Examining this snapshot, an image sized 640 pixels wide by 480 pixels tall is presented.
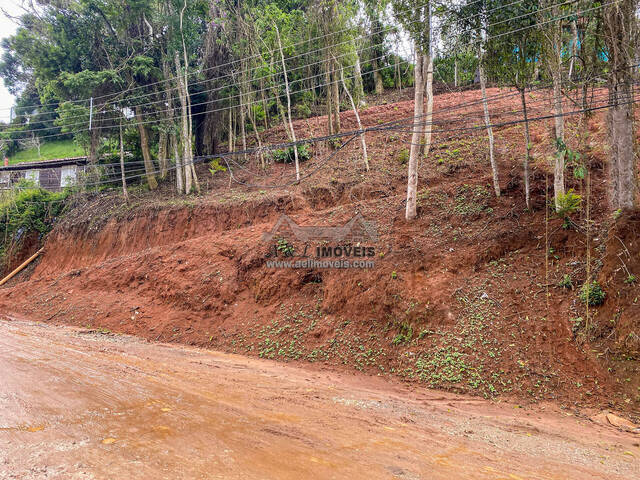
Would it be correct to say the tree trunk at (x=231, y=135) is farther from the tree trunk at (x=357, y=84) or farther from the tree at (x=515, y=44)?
the tree at (x=515, y=44)

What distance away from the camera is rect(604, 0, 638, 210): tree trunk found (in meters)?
7.87

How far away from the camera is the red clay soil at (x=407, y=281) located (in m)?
7.62

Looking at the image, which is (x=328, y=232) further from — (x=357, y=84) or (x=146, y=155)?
(x=146, y=155)

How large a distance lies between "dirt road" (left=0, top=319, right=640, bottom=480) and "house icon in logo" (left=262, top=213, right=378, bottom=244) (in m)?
4.86

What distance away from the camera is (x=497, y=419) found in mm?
6359

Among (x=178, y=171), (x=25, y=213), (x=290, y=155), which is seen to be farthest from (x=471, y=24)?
(x=25, y=213)

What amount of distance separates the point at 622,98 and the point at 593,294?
405cm

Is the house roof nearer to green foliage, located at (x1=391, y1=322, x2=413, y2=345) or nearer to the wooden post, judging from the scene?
the wooden post

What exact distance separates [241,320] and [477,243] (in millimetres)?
7404

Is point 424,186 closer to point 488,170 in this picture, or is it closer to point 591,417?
point 488,170

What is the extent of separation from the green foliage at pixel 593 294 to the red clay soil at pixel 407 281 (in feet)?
0.53

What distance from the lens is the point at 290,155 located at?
67.1ft

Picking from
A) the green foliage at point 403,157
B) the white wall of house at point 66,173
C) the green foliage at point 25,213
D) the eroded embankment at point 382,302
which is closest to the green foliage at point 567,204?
the eroded embankment at point 382,302

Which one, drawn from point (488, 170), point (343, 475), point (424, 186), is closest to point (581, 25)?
point (488, 170)
